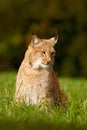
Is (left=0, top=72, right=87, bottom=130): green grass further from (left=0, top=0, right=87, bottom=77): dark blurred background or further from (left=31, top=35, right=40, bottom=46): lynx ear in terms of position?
(left=0, top=0, right=87, bottom=77): dark blurred background

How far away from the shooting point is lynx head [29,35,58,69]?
8711 millimetres

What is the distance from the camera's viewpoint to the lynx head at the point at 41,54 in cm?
871

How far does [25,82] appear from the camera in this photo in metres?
8.78

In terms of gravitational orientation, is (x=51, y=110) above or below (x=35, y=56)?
below

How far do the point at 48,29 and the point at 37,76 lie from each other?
1995 cm

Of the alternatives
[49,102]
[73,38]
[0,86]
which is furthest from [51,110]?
[73,38]

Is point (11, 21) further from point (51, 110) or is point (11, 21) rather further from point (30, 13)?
point (51, 110)

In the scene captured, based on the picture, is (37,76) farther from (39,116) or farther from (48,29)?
(48,29)

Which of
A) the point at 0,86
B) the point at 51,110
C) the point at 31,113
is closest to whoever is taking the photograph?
the point at 31,113

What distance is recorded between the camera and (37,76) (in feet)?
29.0

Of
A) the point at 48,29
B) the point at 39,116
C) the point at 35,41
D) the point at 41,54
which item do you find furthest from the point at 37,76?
the point at 48,29

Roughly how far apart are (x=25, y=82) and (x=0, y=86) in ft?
Answer: 6.70

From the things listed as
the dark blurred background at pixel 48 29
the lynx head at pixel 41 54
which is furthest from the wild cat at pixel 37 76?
the dark blurred background at pixel 48 29

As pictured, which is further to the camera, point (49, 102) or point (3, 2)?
point (3, 2)
